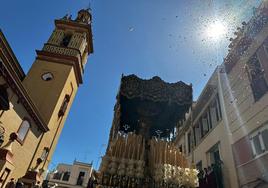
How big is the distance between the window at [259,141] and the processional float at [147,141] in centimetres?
379

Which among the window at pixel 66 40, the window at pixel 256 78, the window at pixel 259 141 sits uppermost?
the window at pixel 66 40

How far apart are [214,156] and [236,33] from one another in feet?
23.1

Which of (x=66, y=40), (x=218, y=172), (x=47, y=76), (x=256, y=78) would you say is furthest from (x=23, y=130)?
(x=256, y=78)

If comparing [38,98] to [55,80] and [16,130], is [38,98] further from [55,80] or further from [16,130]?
[16,130]

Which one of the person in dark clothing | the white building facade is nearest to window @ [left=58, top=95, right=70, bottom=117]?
the person in dark clothing

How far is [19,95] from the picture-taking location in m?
11.6

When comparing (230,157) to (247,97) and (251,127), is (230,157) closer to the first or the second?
(251,127)

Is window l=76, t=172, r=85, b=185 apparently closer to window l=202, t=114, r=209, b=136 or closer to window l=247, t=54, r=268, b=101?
window l=202, t=114, r=209, b=136

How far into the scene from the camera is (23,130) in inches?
496

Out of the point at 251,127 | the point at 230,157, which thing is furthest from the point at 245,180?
the point at 251,127

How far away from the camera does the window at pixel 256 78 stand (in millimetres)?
8833

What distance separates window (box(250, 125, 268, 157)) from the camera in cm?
812

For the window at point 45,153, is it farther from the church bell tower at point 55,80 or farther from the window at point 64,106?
the window at point 64,106

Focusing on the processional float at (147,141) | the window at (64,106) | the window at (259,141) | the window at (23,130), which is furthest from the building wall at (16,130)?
the window at (259,141)
